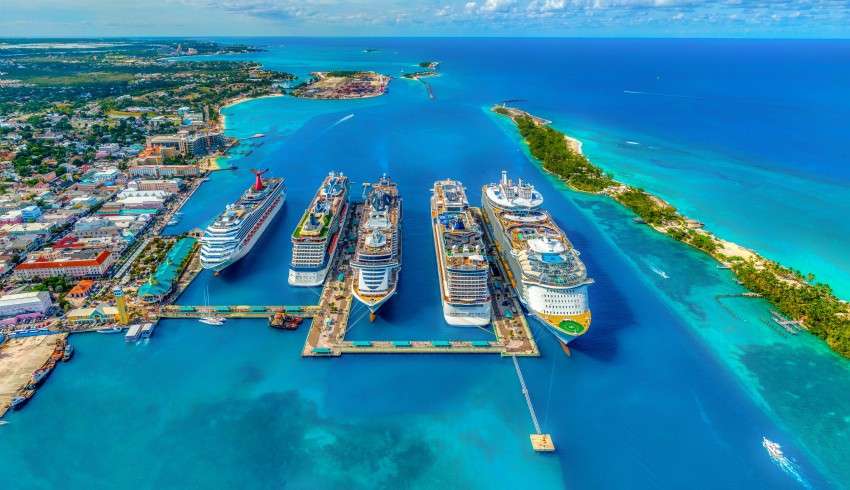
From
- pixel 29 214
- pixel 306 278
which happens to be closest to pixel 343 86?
pixel 29 214

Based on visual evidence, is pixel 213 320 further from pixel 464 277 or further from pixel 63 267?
pixel 464 277

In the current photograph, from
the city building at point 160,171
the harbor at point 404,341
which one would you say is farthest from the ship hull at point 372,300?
the city building at point 160,171

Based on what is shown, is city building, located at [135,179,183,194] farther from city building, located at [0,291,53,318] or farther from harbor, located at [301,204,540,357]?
harbor, located at [301,204,540,357]

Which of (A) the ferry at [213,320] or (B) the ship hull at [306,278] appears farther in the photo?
(B) the ship hull at [306,278]

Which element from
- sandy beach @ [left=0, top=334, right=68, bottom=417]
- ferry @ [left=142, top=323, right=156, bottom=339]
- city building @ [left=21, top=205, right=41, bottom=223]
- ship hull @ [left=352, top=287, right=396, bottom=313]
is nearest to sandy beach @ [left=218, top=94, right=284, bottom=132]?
city building @ [left=21, top=205, right=41, bottom=223]

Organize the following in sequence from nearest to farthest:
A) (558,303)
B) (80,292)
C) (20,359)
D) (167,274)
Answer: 1. (20,359)
2. (558,303)
3. (80,292)
4. (167,274)

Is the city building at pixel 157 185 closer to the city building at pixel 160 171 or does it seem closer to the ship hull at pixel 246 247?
the city building at pixel 160 171
